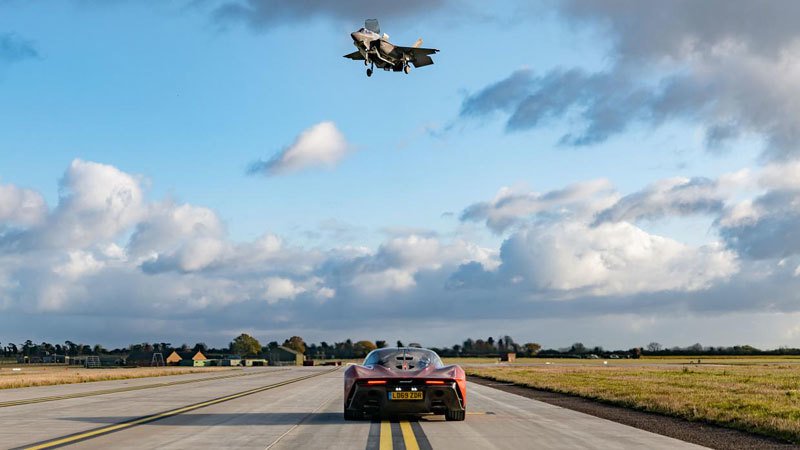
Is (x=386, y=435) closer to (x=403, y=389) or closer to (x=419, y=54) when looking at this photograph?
(x=403, y=389)

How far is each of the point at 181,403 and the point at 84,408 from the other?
2932 mm

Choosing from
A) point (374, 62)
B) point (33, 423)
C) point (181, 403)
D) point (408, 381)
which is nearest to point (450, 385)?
point (408, 381)

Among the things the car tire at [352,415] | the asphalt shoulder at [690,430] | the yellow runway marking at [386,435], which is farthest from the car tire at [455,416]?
the asphalt shoulder at [690,430]

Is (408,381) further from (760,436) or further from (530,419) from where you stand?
(760,436)

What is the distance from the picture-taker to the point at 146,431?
14.7 m

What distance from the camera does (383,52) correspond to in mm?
33750

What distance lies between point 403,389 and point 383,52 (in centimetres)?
2080

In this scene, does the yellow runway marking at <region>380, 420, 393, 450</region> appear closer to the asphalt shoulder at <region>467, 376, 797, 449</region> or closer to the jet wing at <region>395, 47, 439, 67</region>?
the asphalt shoulder at <region>467, 376, 797, 449</region>

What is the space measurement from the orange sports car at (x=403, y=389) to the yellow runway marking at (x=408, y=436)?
1.20 ft

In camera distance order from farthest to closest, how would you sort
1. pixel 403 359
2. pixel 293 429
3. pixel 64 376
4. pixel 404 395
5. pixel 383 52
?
pixel 64 376
pixel 383 52
pixel 403 359
pixel 404 395
pixel 293 429

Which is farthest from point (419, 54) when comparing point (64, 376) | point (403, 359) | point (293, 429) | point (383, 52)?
point (64, 376)

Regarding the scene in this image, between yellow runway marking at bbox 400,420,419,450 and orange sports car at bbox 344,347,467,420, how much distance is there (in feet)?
1.20

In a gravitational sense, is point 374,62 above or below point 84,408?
above

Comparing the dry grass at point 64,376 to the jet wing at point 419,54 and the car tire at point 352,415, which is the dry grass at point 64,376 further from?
the car tire at point 352,415
